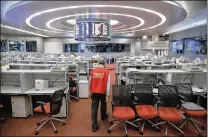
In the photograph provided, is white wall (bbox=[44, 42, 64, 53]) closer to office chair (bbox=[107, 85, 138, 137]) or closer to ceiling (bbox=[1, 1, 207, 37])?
ceiling (bbox=[1, 1, 207, 37])

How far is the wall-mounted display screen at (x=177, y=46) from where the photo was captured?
931cm

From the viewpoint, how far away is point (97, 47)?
1287 cm

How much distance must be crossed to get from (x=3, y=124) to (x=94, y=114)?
1.68 metres

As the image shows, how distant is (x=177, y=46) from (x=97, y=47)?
5.94 m

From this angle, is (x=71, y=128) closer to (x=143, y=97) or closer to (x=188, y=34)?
(x=143, y=97)

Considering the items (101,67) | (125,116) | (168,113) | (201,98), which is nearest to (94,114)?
(125,116)

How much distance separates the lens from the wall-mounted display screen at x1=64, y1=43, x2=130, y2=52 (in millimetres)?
12820

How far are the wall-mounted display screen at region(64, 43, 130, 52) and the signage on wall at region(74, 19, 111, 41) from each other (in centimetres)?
735

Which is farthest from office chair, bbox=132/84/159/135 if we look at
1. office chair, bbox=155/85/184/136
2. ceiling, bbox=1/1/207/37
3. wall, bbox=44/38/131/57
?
wall, bbox=44/38/131/57

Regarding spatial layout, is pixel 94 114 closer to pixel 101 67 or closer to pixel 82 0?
pixel 101 67

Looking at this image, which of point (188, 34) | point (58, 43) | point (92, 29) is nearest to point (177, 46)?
point (188, 34)

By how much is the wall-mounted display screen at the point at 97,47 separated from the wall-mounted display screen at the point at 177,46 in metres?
4.39

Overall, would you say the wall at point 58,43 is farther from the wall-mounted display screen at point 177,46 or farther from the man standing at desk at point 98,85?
the man standing at desk at point 98,85

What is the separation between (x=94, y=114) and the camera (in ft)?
8.89
